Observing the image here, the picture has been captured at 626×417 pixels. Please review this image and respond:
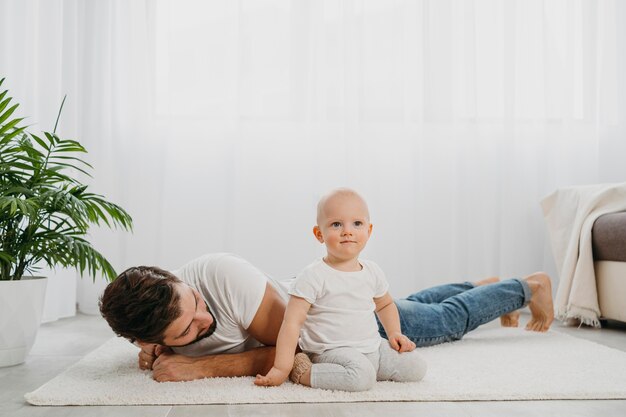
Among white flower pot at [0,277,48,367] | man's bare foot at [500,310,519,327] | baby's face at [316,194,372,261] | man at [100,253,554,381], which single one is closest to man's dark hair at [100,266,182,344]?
man at [100,253,554,381]

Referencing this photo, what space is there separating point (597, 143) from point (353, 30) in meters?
1.41

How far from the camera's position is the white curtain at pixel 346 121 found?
3324mm

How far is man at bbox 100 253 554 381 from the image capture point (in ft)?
4.78

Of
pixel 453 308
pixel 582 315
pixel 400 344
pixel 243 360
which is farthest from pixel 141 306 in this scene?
pixel 582 315

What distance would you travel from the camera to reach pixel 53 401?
1479 millimetres

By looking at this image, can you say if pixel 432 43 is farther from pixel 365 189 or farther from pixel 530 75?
pixel 365 189

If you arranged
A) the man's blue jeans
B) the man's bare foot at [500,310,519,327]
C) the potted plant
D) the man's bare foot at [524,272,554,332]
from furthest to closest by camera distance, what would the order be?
1. the man's bare foot at [500,310,519,327]
2. the man's bare foot at [524,272,554,332]
3. the man's blue jeans
4. the potted plant

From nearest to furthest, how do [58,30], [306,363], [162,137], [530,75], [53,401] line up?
[53,401]
[306,363]
[58,30]
[162,137]
[530,75]

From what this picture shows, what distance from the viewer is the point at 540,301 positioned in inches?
95.6

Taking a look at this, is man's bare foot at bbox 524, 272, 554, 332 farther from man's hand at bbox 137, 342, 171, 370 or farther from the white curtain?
man's hand at bbox 137, 342, 171, 370

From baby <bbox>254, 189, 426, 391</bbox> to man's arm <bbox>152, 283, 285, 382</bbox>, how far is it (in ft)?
0.23

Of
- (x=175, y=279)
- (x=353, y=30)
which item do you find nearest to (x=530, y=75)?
(x=353, y=30)

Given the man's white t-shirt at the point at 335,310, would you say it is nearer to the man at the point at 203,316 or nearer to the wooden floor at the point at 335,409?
the man at the point at 203,316

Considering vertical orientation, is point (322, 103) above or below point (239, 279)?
above
